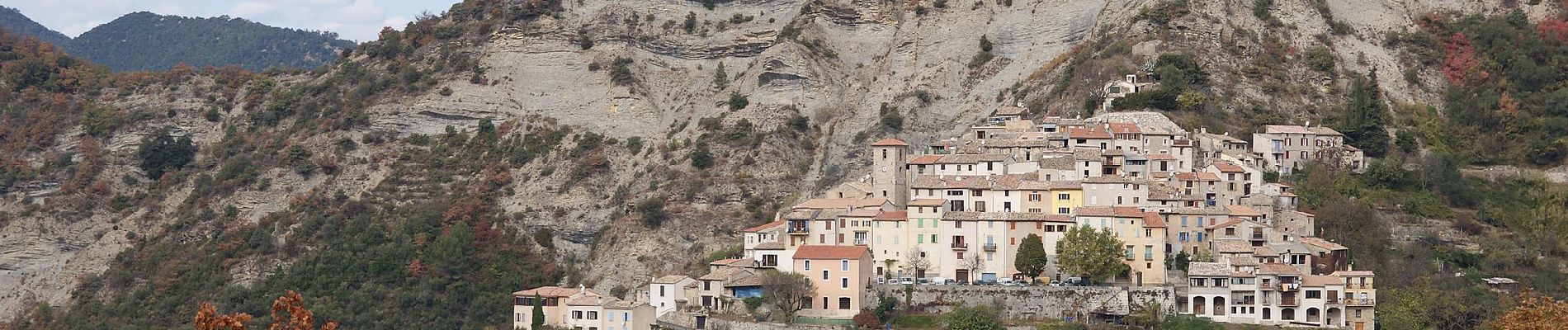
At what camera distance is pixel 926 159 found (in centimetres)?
7525

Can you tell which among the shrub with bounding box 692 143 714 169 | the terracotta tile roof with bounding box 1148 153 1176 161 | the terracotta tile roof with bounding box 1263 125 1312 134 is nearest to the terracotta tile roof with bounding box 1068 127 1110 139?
the terracotta tile roof with bounding box 1148 153 1176 161

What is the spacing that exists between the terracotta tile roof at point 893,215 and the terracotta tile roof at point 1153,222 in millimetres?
7913

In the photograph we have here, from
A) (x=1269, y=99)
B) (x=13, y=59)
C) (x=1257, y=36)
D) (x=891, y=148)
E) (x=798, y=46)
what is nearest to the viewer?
(x=891, y=148)

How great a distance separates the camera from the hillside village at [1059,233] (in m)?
63.6

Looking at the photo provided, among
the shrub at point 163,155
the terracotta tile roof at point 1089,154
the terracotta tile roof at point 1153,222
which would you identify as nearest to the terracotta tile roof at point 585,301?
the terracotta tile roof at point 1089,154

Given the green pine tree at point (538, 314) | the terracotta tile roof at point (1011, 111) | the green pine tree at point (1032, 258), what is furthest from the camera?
the terracotta tile roof at point (1011, 111)

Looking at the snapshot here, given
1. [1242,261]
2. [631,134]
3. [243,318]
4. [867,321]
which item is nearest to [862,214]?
[867,321]

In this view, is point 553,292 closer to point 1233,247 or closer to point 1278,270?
point 1233,247

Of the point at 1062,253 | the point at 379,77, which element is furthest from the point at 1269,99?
the point at 379,77

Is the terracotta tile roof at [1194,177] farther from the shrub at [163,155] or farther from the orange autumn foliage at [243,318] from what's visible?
the shrub at [163,155]

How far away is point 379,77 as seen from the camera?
350 feet

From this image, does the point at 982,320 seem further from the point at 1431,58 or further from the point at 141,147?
the point at 141,147

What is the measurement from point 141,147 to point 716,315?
49.8 meters

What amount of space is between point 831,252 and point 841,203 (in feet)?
25.9
